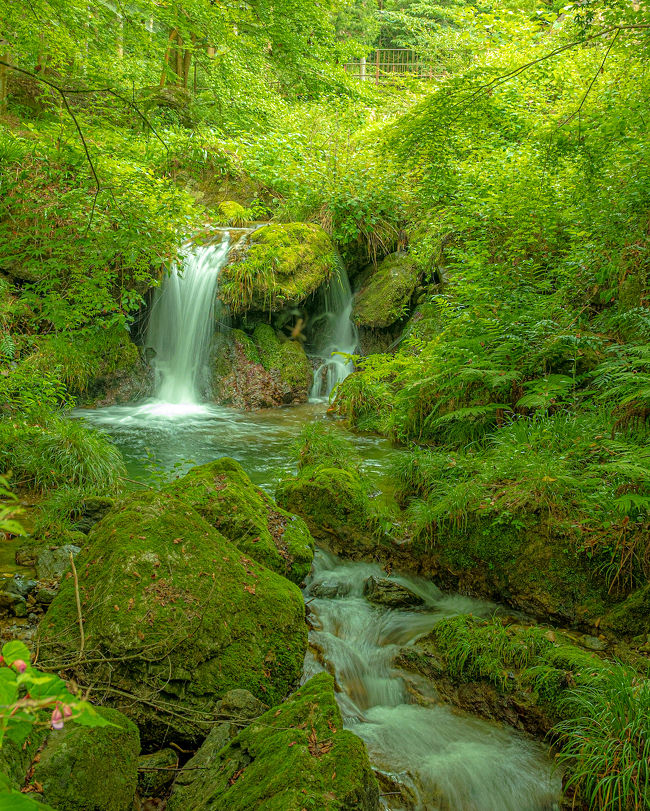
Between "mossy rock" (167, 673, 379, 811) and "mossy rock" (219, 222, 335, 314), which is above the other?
"mossy rock" (219, 222, 335, 314)

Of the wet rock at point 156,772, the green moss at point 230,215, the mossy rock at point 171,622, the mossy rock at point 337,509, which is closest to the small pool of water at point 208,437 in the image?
the mossy rock at point 337,509

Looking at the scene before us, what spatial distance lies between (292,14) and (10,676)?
12026 mm

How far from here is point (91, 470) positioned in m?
5.99

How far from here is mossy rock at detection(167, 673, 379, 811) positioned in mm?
2062

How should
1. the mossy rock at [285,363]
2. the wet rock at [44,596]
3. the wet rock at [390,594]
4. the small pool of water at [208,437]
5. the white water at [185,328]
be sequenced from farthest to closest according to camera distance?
the white water at [185,328], the mossy rock at [285,363], the small pool of water at [208,437], the wet rock at [390,594], the wet rock at [44,596]

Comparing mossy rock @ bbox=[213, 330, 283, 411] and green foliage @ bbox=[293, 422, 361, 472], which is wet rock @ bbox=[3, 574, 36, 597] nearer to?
green foliage @ bbox=[293, 422, 361, 472]

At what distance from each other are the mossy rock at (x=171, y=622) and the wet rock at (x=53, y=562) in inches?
36.6

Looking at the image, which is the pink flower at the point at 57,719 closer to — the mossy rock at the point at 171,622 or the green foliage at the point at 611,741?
the mossy rock at the point at 171,622

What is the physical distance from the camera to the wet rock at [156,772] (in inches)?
99.3

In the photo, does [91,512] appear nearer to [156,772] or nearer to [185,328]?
[156,772]

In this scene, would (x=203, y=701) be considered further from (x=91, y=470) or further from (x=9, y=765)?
(x=91, y=470)

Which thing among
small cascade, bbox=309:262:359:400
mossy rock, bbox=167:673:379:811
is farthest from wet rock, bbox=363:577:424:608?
small cascade, bbox=309:262:359:400

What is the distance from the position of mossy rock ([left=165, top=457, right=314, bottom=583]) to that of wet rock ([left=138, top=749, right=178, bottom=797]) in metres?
1.64

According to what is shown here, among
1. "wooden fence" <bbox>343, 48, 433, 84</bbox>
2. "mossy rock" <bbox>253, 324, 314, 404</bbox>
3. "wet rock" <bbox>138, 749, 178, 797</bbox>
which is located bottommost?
"wet rock" <bbox>138, 749, 178, 797</bbox>
